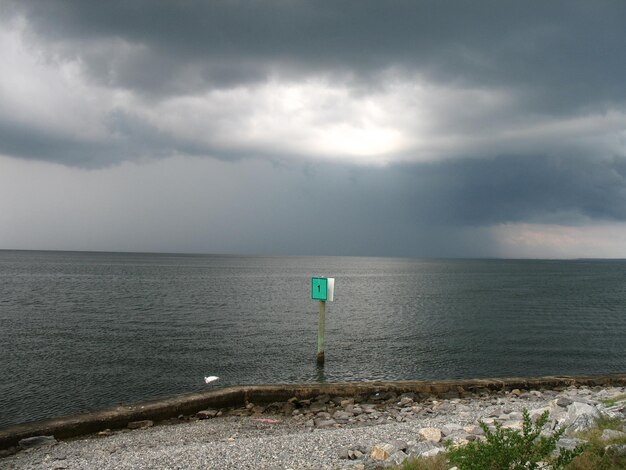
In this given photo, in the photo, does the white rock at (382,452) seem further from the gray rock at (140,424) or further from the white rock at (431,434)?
the gray rock at (140,424)

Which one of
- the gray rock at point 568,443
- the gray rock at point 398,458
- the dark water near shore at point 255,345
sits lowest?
the dark water near shore at point 255,345

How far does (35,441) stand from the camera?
1434cm

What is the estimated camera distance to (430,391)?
1942 cm

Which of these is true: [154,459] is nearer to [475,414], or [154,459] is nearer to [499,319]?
[475,414]

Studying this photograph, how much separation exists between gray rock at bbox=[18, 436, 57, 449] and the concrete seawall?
24cm

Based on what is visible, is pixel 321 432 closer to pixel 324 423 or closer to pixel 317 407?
pixel 324 423

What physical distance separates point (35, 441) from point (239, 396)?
6.86 meters

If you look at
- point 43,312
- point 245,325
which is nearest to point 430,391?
point 245,325

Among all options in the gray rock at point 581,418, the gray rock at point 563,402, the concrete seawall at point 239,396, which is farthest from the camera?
the concrete seawall at point 239,396

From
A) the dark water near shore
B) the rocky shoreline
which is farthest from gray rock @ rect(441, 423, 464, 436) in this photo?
the dark water near shore

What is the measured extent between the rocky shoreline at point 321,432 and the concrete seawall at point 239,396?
302mm

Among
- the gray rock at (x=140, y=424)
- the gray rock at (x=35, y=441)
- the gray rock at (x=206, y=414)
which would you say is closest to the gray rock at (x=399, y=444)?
the gray rock at (x=206, y=414)

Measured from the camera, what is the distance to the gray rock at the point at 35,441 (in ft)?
46.5

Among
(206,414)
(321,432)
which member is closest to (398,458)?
(321,432)
